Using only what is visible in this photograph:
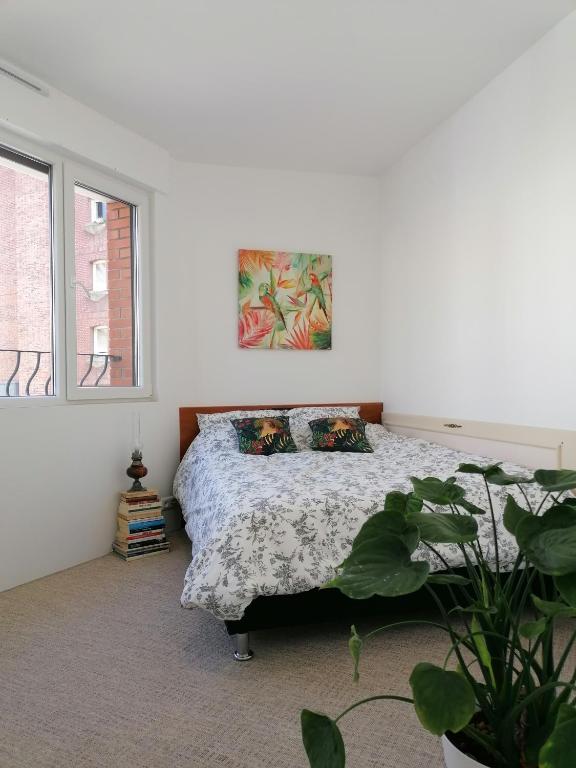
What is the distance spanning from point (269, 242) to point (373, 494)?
2.51 m

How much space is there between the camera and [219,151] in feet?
12.4

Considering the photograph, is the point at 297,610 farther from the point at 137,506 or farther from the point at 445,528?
the point at 137,506

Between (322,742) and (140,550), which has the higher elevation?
(322,742)

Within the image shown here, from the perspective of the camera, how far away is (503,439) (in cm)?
297

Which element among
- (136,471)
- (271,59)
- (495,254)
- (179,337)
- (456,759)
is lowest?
(136,471)

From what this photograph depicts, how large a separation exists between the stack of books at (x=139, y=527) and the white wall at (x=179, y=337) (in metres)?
0.12

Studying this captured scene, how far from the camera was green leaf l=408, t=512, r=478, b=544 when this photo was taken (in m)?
0.83

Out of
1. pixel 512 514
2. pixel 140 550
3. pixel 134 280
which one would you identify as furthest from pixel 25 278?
pixel 512 514

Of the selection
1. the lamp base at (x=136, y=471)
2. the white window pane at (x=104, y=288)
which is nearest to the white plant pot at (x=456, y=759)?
the lamp base at (x=136, y=471)

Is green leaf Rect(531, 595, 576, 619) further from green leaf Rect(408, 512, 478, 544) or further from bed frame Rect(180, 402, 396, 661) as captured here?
bed frame Rect(180, 402, 396, 661)

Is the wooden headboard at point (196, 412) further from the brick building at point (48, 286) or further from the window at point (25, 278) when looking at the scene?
the window at point (25, 278)

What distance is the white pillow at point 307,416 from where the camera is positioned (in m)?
3.67

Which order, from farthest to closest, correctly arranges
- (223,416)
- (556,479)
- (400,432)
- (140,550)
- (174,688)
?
(400,432) → (223,416) → (140,550) → (174,688) → (556,479)

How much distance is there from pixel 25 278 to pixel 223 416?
153 cm
